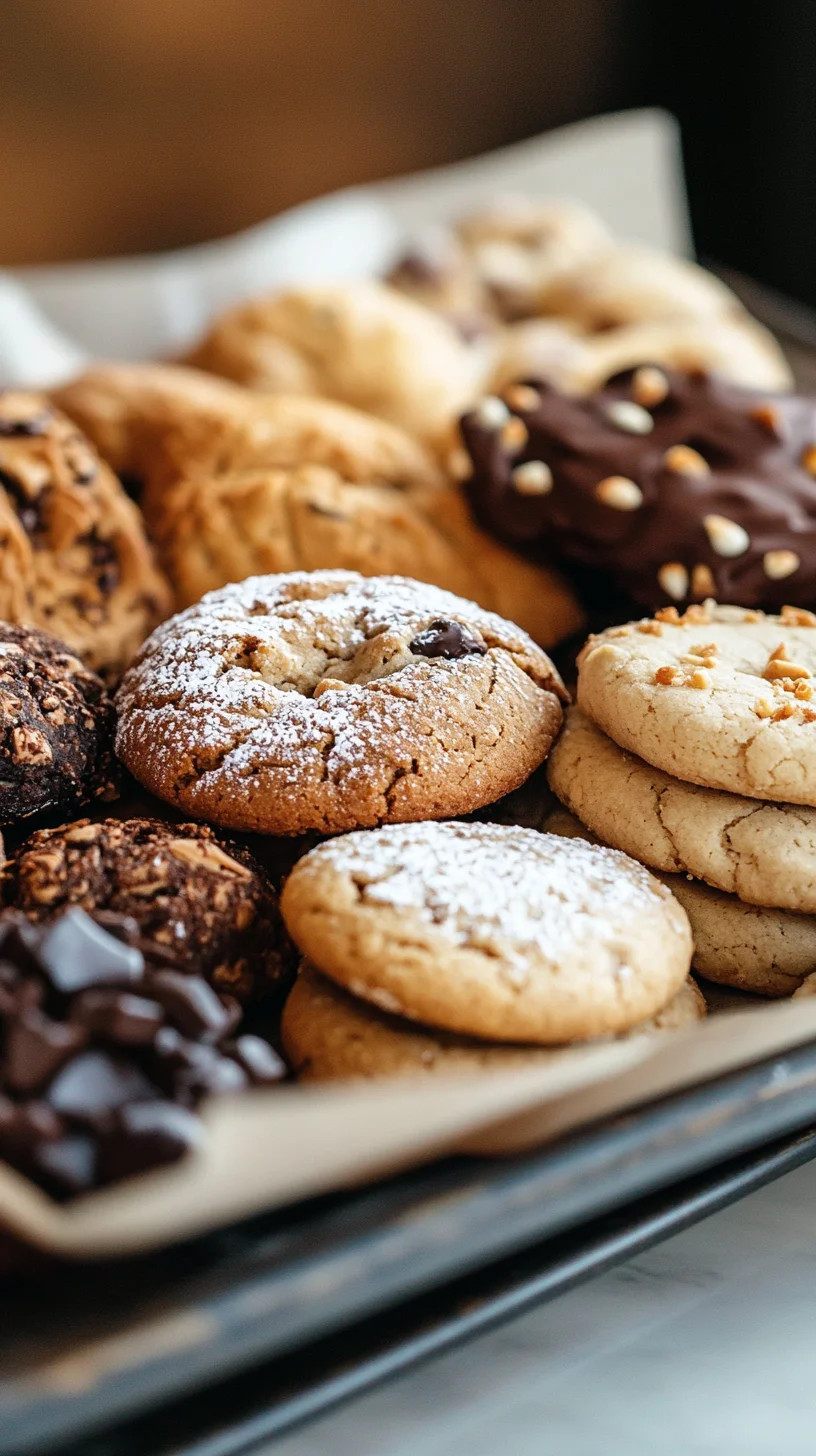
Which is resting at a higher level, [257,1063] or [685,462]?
[685,462]

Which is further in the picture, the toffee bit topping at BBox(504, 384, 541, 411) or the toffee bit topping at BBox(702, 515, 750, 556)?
the toffee bit topping at BBox(504, 384, 541, 411)

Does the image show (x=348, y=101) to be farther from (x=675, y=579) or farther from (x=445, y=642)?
(x=445, y=642)

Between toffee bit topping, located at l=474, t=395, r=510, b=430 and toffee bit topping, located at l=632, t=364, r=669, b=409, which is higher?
toffee bit topping, located at l=632, t=364, r=669, b=409

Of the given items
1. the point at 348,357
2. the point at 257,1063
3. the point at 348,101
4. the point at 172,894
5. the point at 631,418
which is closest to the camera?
the point at 257,1063

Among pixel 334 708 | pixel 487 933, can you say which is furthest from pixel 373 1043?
pixel 334 708

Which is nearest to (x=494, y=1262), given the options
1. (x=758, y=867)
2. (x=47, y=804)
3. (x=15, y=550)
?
(x=758, y=867)

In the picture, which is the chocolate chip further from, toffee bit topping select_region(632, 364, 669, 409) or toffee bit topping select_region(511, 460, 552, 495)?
toffee bit topping select_region(632, 364, 669, 409)

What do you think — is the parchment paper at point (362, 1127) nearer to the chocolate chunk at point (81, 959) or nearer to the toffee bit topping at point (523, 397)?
the chocolate chunk at point (81, 959)

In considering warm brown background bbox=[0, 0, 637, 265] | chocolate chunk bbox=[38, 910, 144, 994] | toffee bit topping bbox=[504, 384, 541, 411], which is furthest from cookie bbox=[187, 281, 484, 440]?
chocolate chunk bbox=[38, 910, 144, 994]
